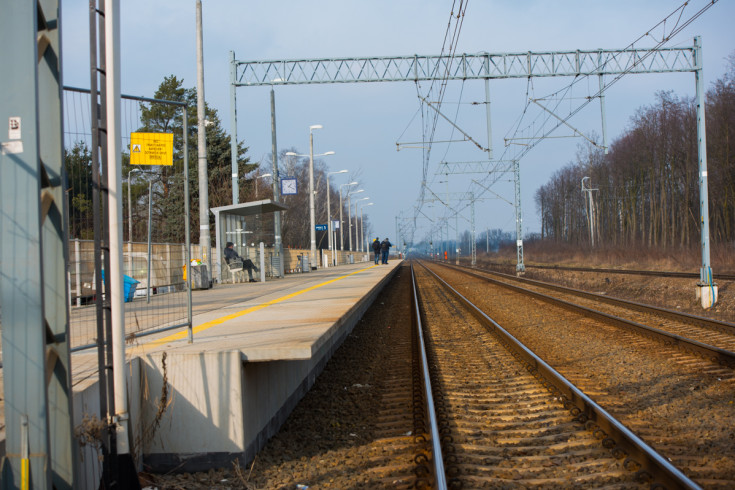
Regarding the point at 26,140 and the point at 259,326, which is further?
the point at 259,326

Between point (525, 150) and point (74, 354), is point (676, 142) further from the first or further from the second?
point (74, 354)

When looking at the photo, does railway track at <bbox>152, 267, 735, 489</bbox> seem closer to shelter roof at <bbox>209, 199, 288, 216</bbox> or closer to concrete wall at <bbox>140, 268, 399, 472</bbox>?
concrete wall at <bbox>140, 268, 399, 472</bbox>

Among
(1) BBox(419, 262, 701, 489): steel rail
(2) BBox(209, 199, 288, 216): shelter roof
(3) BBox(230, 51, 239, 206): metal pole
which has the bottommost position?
(1) BBox(419, 262, 701, 489): steel rail

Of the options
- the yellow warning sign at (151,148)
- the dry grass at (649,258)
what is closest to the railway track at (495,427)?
the yellow warning sign at (151,148)

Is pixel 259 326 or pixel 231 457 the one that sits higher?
pixel 259 326

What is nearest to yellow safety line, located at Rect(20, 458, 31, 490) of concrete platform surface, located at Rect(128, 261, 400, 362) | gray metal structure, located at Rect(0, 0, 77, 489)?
gray metal structure, located at Rect(0, 0, 77, 489)

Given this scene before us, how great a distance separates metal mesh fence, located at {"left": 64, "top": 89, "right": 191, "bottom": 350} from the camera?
5648mm

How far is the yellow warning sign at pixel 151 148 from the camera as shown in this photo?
689cm

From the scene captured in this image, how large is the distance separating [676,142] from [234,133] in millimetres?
44777

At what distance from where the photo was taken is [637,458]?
16.1 ft

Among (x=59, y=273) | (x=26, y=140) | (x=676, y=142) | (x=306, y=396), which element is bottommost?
(x=306, y=396)

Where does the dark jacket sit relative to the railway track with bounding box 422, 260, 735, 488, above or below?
above

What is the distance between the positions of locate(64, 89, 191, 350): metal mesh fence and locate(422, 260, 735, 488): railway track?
15.4ft

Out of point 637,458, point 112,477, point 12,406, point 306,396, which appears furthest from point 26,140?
point 306,396
